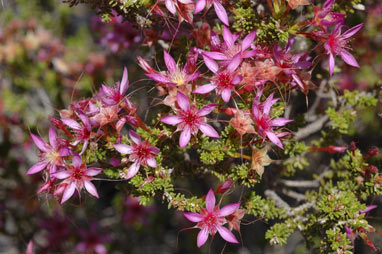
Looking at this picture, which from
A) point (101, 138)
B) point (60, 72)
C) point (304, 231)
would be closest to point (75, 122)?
point (101, 138)

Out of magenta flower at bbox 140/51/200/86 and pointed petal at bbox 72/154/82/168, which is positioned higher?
magenta flower at bbox 140/51/200/86

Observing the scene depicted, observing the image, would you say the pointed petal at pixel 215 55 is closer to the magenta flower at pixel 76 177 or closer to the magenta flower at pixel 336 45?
the magenta flower at pixel 336 45

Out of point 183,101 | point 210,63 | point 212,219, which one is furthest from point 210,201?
point 210,63

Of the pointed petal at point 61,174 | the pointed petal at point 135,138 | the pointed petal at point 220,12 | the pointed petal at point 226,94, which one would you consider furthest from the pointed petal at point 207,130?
the pointed petal at point 61,174

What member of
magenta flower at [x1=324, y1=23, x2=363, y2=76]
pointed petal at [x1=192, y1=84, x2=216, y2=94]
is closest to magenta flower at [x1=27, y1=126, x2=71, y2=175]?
pointed petal at [x1=192, y1=84, x2=216, y2=94]

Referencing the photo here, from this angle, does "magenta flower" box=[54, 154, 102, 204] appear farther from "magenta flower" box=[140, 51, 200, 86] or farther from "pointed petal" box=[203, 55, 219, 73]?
"pointed petal" box=[203, 55, 219, 73]

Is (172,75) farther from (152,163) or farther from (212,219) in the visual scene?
(212,219)
